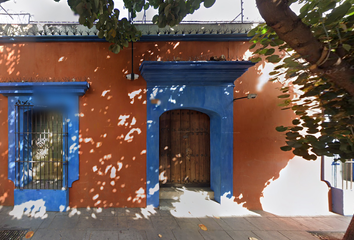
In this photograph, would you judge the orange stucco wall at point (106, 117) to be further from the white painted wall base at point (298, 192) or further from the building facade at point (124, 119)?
the white painted wall base at point (298, 192)

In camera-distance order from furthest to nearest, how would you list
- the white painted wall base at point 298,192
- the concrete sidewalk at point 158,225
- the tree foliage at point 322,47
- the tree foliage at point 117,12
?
the white painted wall base at point 298,192 < the concrete sidewalk at point 158,225 < the tree foliage at point 117,12 < the tree foliage at point 322,47

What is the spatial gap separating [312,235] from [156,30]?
5.49m

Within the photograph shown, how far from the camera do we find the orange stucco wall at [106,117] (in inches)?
157

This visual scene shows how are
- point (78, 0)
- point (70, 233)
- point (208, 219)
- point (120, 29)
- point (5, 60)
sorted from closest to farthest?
point (78, 0) → point (70, 233) → point (120, 29) → point (208, 219) → point (5, 60)

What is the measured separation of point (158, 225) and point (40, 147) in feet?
10.5

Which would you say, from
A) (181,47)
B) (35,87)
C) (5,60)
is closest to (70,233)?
(35,87)

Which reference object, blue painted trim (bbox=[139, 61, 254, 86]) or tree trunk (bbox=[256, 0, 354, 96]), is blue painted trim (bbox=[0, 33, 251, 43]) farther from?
tree trunk (bbox=[256, 0, 354, 96])

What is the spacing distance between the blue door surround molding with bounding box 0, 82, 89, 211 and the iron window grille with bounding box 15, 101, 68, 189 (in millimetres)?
105

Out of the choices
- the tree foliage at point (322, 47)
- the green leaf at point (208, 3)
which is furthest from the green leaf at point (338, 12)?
the green leaf at point (208, 3)

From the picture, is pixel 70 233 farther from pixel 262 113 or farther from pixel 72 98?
pixel 262 113

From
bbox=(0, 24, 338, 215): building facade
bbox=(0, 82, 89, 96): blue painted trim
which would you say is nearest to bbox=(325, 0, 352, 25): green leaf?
bbox=(0, 24, 338, 215): building facade

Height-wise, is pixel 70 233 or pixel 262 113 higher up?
pixel 262 113

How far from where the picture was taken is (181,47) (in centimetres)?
414

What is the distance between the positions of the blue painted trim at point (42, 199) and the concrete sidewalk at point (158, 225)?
14 cm
